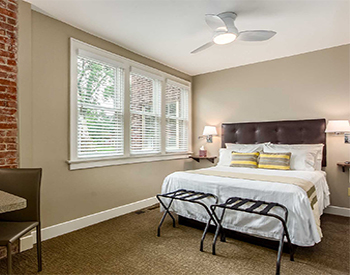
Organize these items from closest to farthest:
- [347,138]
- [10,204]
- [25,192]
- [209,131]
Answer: [10,204]
[25,192]
[347,138]
[209,131]

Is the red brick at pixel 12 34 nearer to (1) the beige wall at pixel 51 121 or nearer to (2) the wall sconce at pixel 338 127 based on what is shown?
(1) the beige wall at pixel 51 121

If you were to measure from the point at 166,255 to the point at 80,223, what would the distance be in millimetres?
1382

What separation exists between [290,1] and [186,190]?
8.01 feet

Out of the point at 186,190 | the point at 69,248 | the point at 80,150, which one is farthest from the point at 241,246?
the point at 80,150

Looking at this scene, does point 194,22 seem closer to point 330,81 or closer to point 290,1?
point 290,1

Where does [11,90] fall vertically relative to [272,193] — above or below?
above

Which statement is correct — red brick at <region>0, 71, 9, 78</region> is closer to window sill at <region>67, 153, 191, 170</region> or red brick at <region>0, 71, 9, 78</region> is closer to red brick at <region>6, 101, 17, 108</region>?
red brick at <region>6, 101, 17, 108</region>

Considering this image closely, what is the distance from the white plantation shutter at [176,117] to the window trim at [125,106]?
10 cm

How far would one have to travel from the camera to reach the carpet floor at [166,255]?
2.17 metres

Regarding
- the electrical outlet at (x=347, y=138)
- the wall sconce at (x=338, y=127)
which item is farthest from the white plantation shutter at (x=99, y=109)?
the electrical outlet at (x=347, y=138)

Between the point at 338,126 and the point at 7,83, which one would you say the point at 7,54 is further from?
the point at 338,126

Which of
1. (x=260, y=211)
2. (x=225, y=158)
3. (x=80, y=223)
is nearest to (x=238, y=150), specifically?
(x=225, y=158)

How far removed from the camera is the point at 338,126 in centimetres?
356

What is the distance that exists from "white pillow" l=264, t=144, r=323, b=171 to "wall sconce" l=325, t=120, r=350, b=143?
1.04ft
